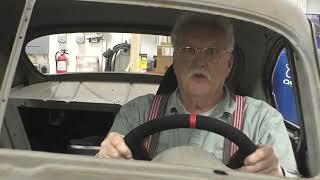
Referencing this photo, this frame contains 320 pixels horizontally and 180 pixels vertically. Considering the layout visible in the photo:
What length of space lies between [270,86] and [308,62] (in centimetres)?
112

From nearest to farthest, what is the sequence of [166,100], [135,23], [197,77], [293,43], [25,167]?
[25,167] < [293,43] < [197,77] < [166,100] < [135,23]

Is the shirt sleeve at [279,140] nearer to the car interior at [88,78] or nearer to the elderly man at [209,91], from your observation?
the elderly man at [209,91]

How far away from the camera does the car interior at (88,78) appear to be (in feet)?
7.40

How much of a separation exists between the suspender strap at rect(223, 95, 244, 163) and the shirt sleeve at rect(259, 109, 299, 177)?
8 cm

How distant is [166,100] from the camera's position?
1.92 m

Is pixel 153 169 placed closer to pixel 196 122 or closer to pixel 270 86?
pixel 196 122

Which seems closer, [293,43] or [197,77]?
[293,43]

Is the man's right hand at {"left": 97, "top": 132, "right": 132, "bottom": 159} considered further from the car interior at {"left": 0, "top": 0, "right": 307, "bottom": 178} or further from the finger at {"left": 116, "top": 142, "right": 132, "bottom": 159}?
the car interior at {"left": 0, "top": 0, "right": 307, "bottom": 178}

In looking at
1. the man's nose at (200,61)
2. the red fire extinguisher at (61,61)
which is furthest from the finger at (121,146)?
the red fire extinguisher at (61,61)

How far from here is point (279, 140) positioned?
1652mm

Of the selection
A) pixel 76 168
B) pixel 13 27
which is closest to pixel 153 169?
pixel 76 168

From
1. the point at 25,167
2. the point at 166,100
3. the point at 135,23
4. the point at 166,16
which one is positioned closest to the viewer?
the point at 25,167

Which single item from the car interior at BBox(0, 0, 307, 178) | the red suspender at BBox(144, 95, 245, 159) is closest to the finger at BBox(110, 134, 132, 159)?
the red suspender at BBox(144, 95, 245, 159)

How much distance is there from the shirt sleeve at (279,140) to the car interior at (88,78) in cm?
23
